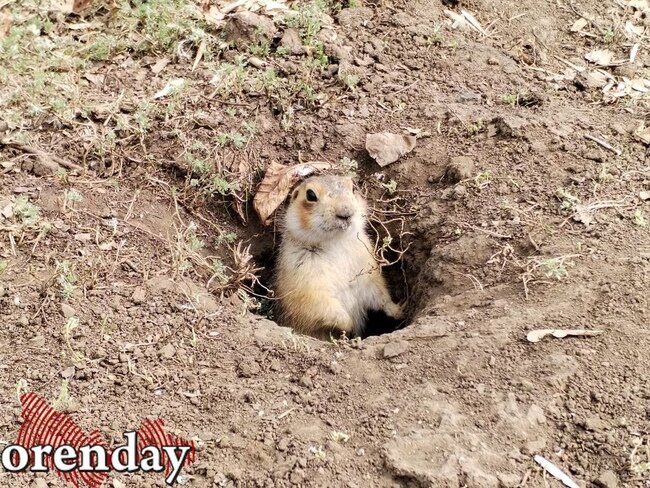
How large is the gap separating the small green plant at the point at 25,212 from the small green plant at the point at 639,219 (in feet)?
14.4

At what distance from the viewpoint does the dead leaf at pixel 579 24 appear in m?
7.55

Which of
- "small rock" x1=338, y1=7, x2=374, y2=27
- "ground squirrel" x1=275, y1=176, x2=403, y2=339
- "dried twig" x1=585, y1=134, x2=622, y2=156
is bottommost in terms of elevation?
"ground squirrel" x1=275, y1=176, x2=403, y2=339

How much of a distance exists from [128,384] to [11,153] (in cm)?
265

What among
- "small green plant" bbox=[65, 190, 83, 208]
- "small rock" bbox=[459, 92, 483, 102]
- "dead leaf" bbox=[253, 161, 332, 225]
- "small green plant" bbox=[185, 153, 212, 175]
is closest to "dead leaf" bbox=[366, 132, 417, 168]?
"dead leaf" bbox=[253, 161, 332, 225]

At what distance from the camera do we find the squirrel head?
243 inches

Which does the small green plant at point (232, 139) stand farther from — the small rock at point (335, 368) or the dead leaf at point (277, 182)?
the small rock at point (335, 368)

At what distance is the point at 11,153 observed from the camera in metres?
6.10

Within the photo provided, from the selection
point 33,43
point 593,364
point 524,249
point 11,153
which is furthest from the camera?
point 33,43

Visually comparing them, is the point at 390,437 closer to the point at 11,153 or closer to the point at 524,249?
the point at 524,249

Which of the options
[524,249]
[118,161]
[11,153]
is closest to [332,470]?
[524,249]

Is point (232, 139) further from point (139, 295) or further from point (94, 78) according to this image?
point (139, 295)

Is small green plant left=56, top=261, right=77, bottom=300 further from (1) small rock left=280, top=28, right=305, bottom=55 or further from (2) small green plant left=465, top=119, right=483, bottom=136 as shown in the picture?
(2) small green plant left=465, top=119, right=483, bottom=136

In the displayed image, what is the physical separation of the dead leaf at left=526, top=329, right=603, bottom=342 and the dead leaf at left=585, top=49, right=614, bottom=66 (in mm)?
3686

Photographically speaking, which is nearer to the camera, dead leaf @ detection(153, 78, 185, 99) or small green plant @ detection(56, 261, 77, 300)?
small green plant @ detection(56, 261, 77, 300)
